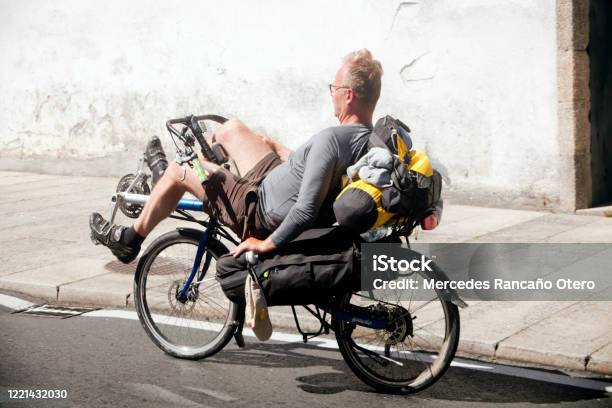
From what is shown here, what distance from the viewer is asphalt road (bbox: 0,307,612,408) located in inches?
201

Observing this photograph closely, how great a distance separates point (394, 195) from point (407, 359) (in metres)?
1.00

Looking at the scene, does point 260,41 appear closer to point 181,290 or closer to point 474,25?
point 474,25

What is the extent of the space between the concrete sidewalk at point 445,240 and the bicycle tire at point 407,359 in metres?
0.87

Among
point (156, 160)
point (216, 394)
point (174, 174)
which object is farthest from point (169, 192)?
point (216, 394)

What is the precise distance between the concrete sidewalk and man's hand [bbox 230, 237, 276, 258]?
1386 mm

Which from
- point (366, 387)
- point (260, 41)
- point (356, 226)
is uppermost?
point (260, 41)

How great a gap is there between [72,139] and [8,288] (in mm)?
6171

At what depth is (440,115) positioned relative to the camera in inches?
430

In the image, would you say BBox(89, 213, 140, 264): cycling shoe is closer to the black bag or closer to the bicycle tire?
the black bag

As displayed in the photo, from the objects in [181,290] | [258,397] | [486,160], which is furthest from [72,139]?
[258,397]

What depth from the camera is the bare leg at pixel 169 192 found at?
573 centimetres

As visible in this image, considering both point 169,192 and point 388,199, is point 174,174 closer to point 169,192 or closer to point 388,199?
point 169,192

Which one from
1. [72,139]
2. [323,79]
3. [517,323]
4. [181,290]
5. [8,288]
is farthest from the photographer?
[72,139]

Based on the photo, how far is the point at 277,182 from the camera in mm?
5457
